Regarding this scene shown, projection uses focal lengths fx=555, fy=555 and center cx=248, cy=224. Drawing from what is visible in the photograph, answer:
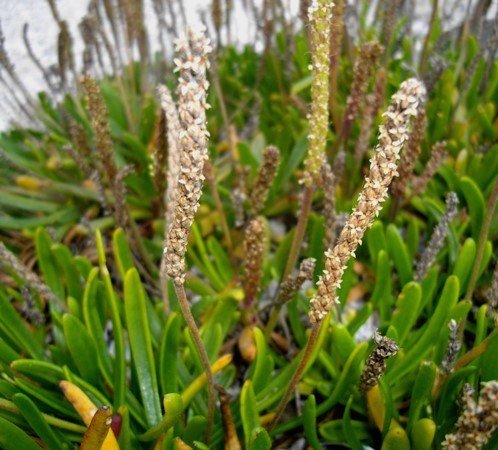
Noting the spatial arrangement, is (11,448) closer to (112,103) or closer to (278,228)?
(278,228)

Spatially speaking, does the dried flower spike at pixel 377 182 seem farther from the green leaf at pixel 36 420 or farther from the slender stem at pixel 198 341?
the green leaf at pixel 36 420

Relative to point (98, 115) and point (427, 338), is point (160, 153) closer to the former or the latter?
point (98, 115)

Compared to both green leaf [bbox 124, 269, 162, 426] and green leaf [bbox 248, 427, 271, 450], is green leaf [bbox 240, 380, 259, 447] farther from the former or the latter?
green leaf [bbox 124, 269, 162, 426]

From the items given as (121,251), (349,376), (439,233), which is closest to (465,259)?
(439,233)

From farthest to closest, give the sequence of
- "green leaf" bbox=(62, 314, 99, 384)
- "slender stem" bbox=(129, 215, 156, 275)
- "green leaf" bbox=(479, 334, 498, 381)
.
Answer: "slender stem" bbox=(129, 215, 156, 275)
"green leaf" bbox=(62, 314, 99, 384)
"green leaf" bbox=(479, 334, 498, 381)

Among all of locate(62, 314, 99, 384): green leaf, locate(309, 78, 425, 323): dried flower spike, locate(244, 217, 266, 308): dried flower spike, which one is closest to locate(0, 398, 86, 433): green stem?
locate(62, 314, 99, 384): green leaf

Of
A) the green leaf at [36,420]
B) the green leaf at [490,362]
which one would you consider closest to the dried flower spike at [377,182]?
the green leaf at [490,362]
